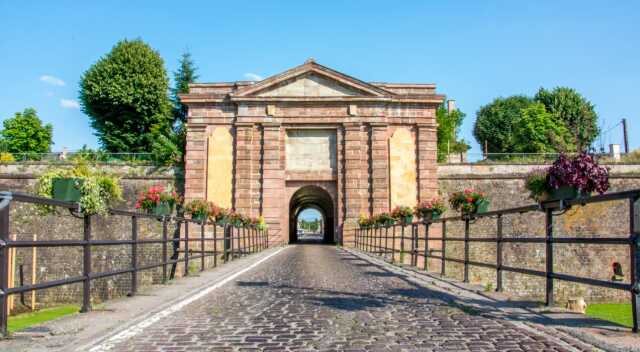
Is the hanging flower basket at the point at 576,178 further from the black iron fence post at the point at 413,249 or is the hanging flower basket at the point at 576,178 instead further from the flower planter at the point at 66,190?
the black iron fence post at the point at 413,249

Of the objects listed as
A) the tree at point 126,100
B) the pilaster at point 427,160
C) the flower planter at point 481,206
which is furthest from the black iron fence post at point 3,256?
the tree at point 126,100

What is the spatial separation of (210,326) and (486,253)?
103 ft

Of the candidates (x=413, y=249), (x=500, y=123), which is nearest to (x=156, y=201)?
Answer: (x=413, y=249)

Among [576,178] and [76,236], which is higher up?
[576,178]

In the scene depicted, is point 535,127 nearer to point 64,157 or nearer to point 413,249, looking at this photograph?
point 64,157

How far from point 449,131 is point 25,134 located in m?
45.1

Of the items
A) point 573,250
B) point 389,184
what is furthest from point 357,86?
point 573,250

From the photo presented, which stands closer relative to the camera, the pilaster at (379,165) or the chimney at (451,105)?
the pilaster at (379,165)

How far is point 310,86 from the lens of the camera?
117ft

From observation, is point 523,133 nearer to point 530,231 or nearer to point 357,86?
point 530,231

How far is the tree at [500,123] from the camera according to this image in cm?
6338

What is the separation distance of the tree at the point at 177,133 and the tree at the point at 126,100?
121cm

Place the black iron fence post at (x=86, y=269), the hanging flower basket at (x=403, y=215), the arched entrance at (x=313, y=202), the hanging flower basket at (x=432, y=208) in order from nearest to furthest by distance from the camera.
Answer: the black iron fence post at (x=86, y=269) → the hanging flower basket at (x=432, y=208) → the hanging flower basket at (x=403, y=215) → the arched entrance at (x=313, y=202)

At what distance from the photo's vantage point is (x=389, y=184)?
117 feet
